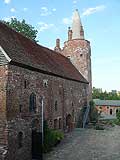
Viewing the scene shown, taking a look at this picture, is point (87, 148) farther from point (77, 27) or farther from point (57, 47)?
point (77, 27)

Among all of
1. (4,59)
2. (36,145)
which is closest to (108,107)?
(36,145)

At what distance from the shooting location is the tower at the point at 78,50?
4359 cm

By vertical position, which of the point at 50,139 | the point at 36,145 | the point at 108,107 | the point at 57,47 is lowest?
the point at 36,145

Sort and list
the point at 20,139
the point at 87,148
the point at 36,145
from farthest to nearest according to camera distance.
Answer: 1. the point at 87,148
2. the point at 36,145
3. the point at 20,139

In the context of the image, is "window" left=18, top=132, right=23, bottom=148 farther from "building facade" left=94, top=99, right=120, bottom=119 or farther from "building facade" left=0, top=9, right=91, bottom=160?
"building facade" left=94, top=99, right=120, bottom=119

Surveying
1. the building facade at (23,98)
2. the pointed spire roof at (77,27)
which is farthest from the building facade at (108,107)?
the building facade at (23,98)

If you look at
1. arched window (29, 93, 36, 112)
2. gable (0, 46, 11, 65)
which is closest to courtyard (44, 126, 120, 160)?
arched window (29, 93, 36, 112)

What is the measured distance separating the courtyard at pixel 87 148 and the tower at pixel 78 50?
1373 cm

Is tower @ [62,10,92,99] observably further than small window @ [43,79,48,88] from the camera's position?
Yes

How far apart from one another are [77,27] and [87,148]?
25346 mm

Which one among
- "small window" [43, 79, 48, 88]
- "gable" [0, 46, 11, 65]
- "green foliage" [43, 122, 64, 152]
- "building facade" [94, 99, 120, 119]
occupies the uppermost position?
"gable" [0, 46, 11, 65]

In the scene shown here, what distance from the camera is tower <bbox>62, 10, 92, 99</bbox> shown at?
4359 centimetres

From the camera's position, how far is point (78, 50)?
4378 centimetres

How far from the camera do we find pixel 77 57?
43875mm
